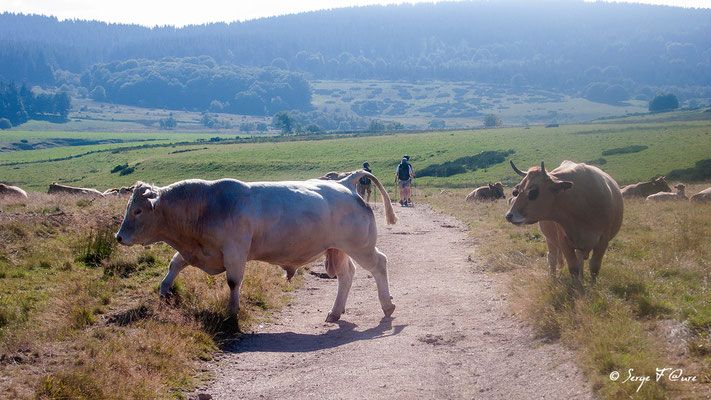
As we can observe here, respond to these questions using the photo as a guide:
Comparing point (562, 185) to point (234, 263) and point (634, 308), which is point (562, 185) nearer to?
→ point (634, 308)

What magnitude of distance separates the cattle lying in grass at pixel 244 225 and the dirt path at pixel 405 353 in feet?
2.28

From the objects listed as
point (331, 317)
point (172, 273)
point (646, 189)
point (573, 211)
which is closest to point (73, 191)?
point (172, 273)

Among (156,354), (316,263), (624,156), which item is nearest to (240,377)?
(156,354)

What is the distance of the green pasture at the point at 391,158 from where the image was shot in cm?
4797

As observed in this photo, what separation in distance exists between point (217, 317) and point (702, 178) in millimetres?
35601

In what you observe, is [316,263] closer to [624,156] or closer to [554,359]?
[554,359]

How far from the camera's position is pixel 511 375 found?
19.9 ft

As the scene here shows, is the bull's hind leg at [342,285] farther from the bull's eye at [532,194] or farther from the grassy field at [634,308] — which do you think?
the bull's eye at [532,194]

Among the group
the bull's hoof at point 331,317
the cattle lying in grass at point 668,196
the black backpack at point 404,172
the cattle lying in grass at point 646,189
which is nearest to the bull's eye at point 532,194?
the bull's hoof at point 331,317

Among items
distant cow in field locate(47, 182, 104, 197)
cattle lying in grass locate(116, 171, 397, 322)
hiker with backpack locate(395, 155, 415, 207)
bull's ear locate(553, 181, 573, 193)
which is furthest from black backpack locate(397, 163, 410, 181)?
bull's ear locate(553, 181, 573, 193)

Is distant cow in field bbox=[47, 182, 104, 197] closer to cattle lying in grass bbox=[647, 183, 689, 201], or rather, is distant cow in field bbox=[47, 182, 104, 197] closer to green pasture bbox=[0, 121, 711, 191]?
cattle lying in grass bbox=[647, 183, 689, 201]

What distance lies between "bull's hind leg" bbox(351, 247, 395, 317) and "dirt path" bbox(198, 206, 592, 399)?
0.66ft

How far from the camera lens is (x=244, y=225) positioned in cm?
826

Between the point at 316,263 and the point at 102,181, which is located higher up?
the point at 316,263
